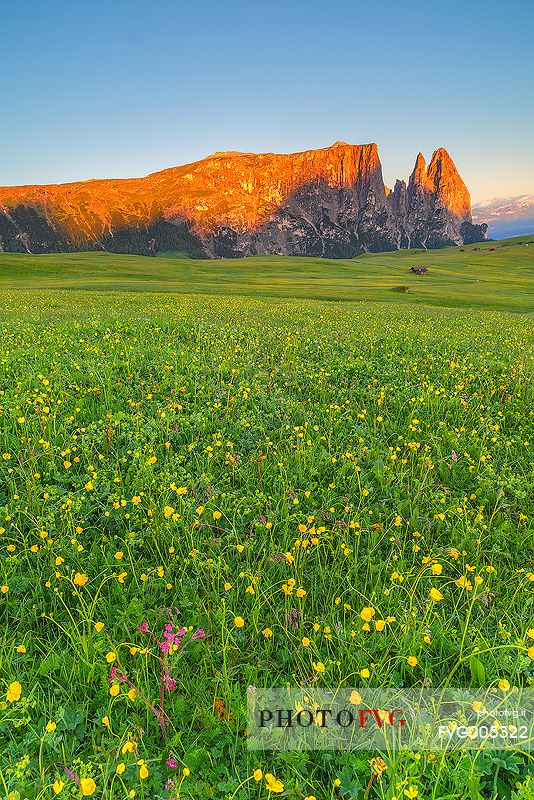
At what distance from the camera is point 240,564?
3.77 metres

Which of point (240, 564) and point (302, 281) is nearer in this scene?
point (240, 564)

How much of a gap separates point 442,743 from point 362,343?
9.85m

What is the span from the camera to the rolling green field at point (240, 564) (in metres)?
2.28

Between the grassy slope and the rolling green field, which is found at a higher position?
the grassy slope

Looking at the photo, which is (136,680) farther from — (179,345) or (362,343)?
(362,343)

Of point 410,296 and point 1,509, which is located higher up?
point 410,296

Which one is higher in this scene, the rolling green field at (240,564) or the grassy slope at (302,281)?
the grassy slope at (302,281)

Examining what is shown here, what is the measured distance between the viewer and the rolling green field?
2.28 m

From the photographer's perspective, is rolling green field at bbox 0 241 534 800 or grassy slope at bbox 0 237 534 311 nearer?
rolling green field at bbox 0 241 534 800

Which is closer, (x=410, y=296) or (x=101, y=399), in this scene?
(x=101, y=399)

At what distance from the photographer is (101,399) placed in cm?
676

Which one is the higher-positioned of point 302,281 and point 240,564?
point 302,281

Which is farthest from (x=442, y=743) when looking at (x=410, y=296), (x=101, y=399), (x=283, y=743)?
(x=410, y=296)

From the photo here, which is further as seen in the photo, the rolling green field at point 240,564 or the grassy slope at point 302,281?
the grassy slope at point 302,281
